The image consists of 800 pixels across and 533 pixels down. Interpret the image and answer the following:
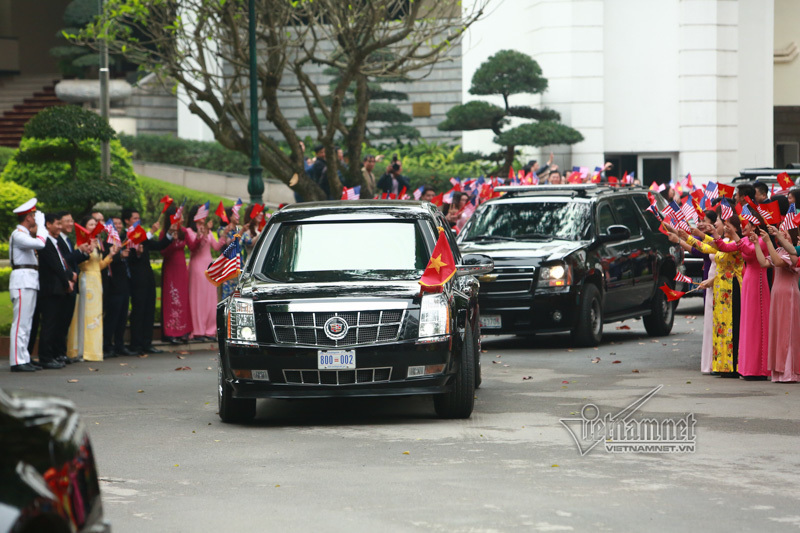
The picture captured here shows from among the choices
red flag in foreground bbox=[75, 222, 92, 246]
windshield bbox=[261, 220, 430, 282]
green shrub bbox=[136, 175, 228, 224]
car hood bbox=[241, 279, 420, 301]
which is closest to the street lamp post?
red flag in foreground bbox=[75, 222, 92, 246]

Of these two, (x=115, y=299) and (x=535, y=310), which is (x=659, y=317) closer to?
(x=535, y=310)

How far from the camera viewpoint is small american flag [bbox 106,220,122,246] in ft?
53.0

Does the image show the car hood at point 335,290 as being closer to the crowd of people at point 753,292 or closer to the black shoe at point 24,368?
the crowd of people at point 753,292

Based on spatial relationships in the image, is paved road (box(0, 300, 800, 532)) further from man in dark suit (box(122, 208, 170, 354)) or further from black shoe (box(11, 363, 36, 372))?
man in dark suit (box(122, 208, 170, 354))

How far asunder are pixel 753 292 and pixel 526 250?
12.4ft

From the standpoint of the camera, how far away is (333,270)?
11156 mm

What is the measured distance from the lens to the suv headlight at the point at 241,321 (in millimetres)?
10383

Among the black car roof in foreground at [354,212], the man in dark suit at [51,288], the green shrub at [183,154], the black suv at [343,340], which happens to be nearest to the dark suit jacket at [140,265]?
the man in dark suit at [51,288]

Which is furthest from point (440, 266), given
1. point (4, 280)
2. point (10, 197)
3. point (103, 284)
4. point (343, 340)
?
point (10, 197)

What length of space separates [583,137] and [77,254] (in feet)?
67.3

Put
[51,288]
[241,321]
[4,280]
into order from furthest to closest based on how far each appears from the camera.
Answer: [4,280] → [51,288] → [241,321]

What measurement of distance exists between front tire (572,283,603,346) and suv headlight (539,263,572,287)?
0.39 metres

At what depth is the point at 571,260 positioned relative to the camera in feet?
52.7

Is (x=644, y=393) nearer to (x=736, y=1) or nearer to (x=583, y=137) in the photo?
(x=583, y=137)
